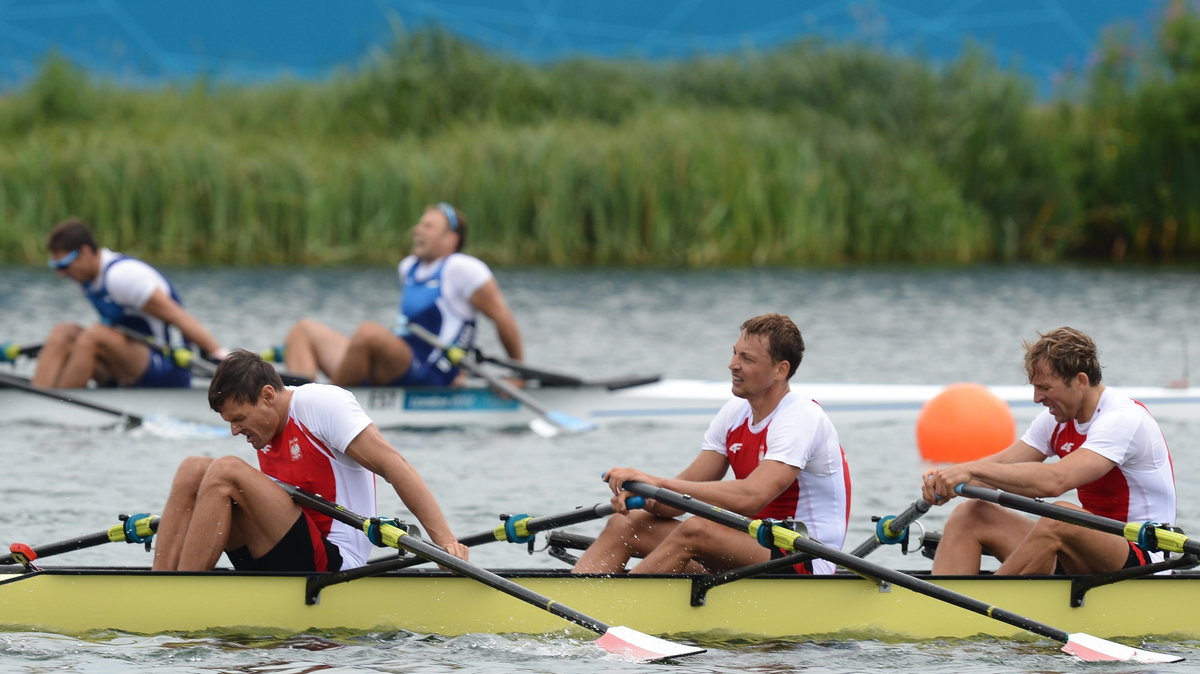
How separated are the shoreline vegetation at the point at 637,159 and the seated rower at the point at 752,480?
678 inches

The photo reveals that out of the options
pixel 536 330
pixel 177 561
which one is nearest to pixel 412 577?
pixel 177 561

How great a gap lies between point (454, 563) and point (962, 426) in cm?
602

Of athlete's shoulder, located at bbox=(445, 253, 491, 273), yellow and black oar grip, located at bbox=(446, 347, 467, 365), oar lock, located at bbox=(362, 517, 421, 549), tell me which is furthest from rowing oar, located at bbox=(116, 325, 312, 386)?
oar lock, located at bbox=(362, 517, 421, 549)

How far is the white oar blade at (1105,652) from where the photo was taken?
21.4 ft

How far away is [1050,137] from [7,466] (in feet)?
66.1

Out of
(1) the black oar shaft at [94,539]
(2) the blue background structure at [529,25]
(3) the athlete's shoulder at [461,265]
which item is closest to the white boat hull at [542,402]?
(3) the athlete's shoulder at [461,265]

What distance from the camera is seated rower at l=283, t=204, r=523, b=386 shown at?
12102mm

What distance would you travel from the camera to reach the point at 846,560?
21.4 feet

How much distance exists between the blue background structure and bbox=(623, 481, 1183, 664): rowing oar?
25.9 metres

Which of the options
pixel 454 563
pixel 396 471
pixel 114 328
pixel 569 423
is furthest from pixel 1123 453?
pixel 114 328

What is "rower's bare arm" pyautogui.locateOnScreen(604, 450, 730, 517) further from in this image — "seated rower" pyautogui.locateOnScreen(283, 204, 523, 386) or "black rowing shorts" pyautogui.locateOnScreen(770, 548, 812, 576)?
"seated rower" pyautogui.locateOnScreen(283, 204, 523, 386)

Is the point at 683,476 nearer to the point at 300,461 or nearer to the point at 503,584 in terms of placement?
the point at 503,584

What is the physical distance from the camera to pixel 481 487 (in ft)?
35.3

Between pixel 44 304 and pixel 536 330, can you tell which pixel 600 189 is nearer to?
pixel 536 330
